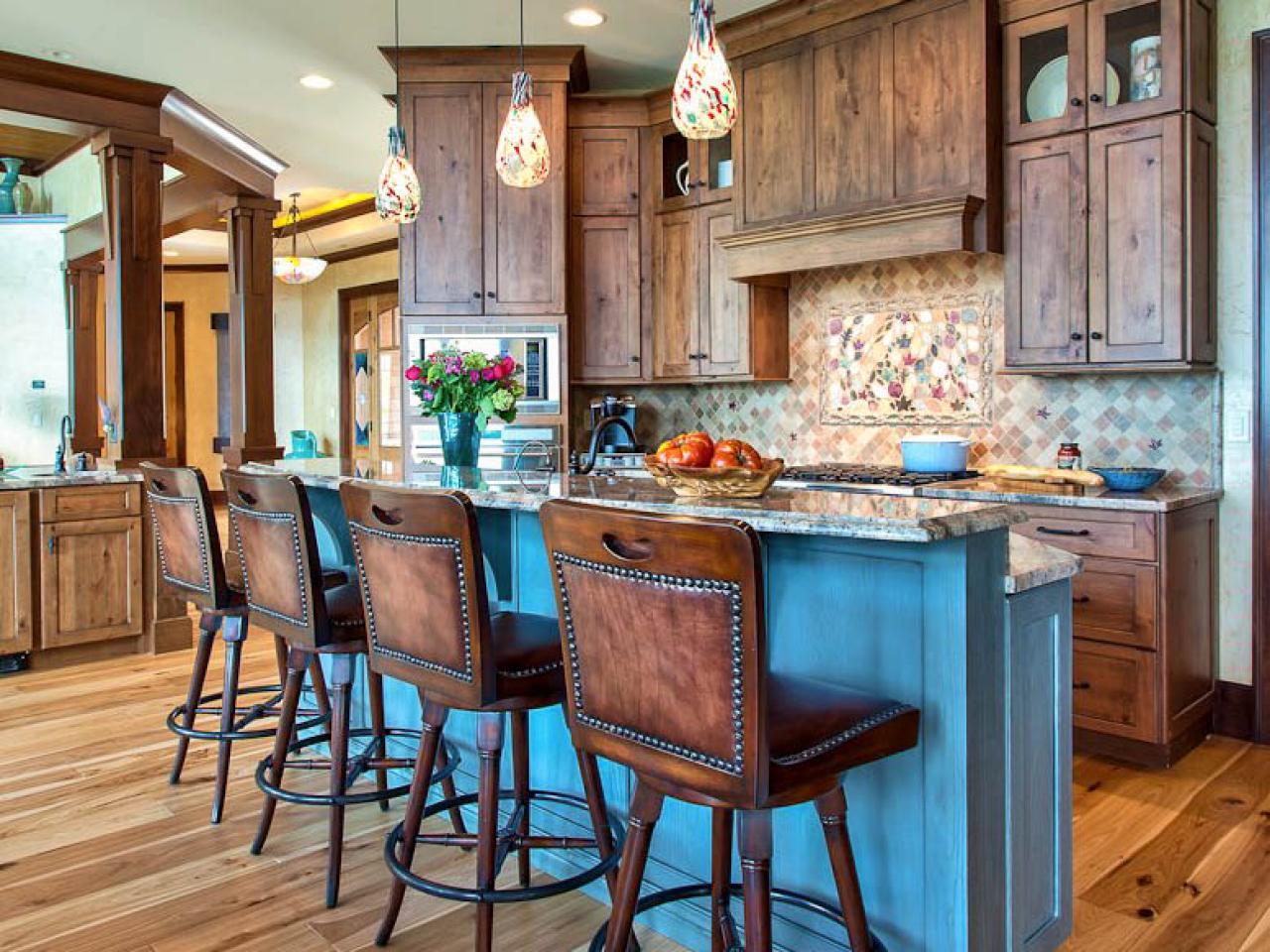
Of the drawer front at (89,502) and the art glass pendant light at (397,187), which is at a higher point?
the art glass pendant light at (397,187)

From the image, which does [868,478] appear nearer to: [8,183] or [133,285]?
[133,285]

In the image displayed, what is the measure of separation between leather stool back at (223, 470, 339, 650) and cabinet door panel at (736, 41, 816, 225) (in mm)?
2804

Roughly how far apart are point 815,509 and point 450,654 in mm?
754

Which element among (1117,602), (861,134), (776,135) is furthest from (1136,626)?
(776,135)

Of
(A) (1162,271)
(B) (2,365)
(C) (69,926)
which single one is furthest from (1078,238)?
(B) (2,365)

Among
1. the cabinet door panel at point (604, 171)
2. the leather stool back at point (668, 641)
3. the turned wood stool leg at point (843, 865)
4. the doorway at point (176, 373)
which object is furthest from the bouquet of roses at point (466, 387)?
the doorway at point (176, 373)

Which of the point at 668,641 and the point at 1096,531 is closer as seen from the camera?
the point at 668,641

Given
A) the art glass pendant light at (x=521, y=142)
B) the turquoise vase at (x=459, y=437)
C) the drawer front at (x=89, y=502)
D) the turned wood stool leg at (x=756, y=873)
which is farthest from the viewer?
the drawer front at (x=89, y=502)

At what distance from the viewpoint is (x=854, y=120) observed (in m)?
4.10

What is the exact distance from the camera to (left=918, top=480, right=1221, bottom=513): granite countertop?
3174mm

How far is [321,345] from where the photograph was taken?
10.7 metres

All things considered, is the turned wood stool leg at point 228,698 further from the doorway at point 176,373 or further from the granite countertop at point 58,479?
the doorway at point 176,373

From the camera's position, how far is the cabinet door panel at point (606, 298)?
5.09m

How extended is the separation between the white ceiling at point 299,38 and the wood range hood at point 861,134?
33 centimetres
